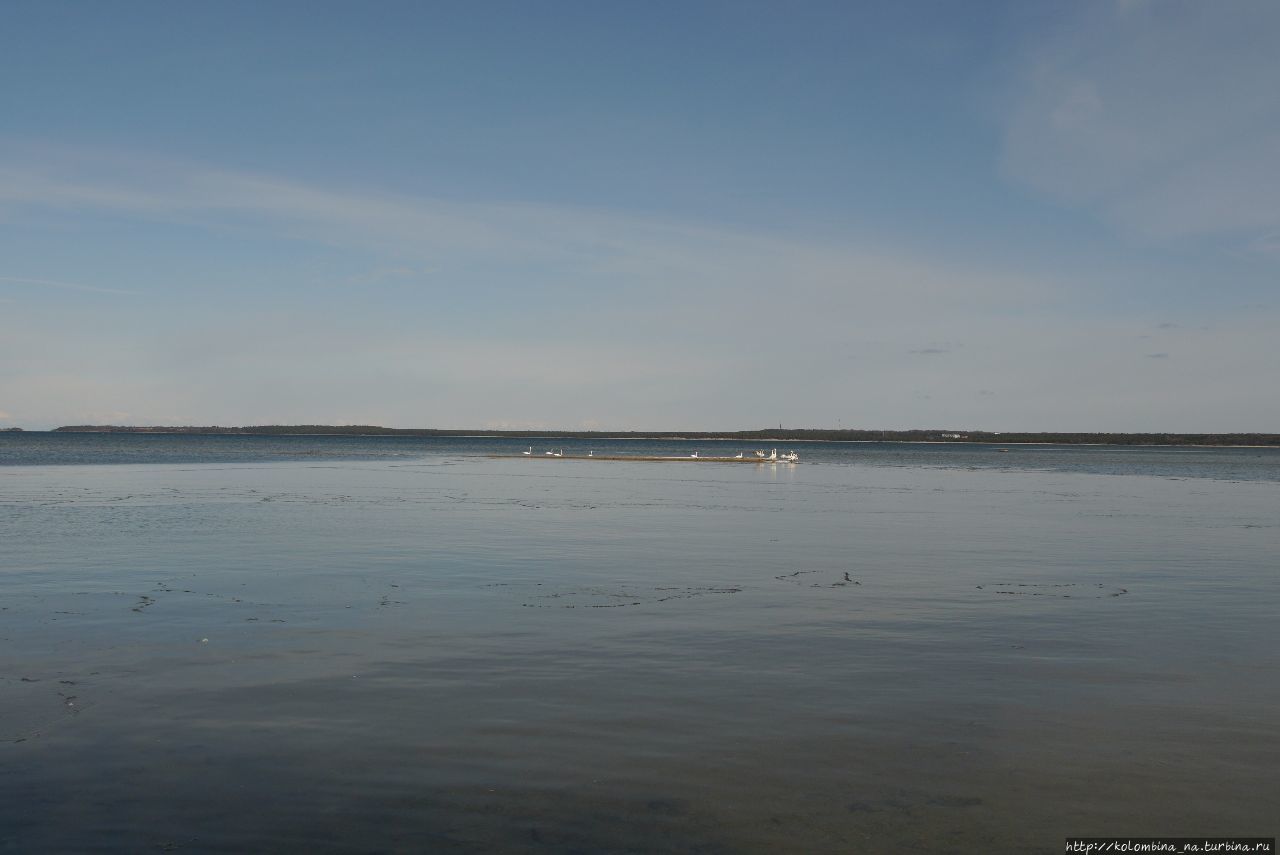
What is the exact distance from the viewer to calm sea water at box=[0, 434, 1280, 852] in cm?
632

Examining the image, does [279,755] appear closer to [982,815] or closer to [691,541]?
[982,815]

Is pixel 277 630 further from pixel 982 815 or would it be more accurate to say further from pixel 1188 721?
pixel 1188 721

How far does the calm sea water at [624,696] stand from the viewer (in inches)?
249

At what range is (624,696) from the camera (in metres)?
9.09

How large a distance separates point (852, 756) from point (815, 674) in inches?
101

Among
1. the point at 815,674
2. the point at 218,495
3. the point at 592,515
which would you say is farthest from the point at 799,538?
the point at 218,495

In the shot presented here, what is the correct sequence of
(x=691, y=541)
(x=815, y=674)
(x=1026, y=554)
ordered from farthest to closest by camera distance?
1. (x=691, y=541)
2. (x=1026, y=554)
3. (x=815, y=674)

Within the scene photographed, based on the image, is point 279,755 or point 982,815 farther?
point 279,755

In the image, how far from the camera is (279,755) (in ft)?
24.1

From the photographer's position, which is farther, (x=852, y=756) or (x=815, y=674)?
(x=815, y=674)

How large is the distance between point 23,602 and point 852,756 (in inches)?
467

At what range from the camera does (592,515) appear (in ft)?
98.9

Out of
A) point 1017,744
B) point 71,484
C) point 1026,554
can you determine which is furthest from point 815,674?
point 71,484

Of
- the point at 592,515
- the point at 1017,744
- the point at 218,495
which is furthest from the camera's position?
the point at 218,495
